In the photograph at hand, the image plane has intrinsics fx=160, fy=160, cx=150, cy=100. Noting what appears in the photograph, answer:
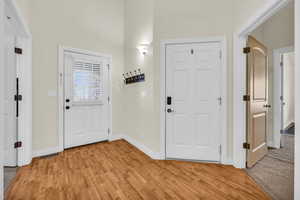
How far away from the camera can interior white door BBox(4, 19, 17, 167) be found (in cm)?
259

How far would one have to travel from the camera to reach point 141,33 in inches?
136

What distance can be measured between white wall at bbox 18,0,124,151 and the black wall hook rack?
33 centimetres

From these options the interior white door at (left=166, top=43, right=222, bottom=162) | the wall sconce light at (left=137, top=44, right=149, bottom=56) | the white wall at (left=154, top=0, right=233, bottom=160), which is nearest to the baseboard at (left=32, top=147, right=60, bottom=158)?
the white wall at (left=154, top=0, right=233, bottom=160)

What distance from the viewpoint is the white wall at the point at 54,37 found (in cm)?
303

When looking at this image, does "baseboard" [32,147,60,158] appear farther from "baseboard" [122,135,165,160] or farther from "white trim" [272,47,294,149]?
"white trim" [272,47,294,149]

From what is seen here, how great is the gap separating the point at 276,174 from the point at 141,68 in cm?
293

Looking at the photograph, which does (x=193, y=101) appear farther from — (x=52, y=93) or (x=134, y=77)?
(x=52, y=93)

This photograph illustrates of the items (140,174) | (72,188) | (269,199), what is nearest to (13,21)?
(72,188)

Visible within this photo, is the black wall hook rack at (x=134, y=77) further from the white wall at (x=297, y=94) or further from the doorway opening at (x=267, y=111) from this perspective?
the white wall at (x=297, y=94)

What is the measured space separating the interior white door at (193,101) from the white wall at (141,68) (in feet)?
1.24

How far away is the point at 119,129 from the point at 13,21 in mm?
2997

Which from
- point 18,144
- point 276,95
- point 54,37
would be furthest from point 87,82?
point 276,95

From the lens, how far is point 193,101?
9.29ft

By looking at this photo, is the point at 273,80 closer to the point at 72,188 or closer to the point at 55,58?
the point at 72,188
